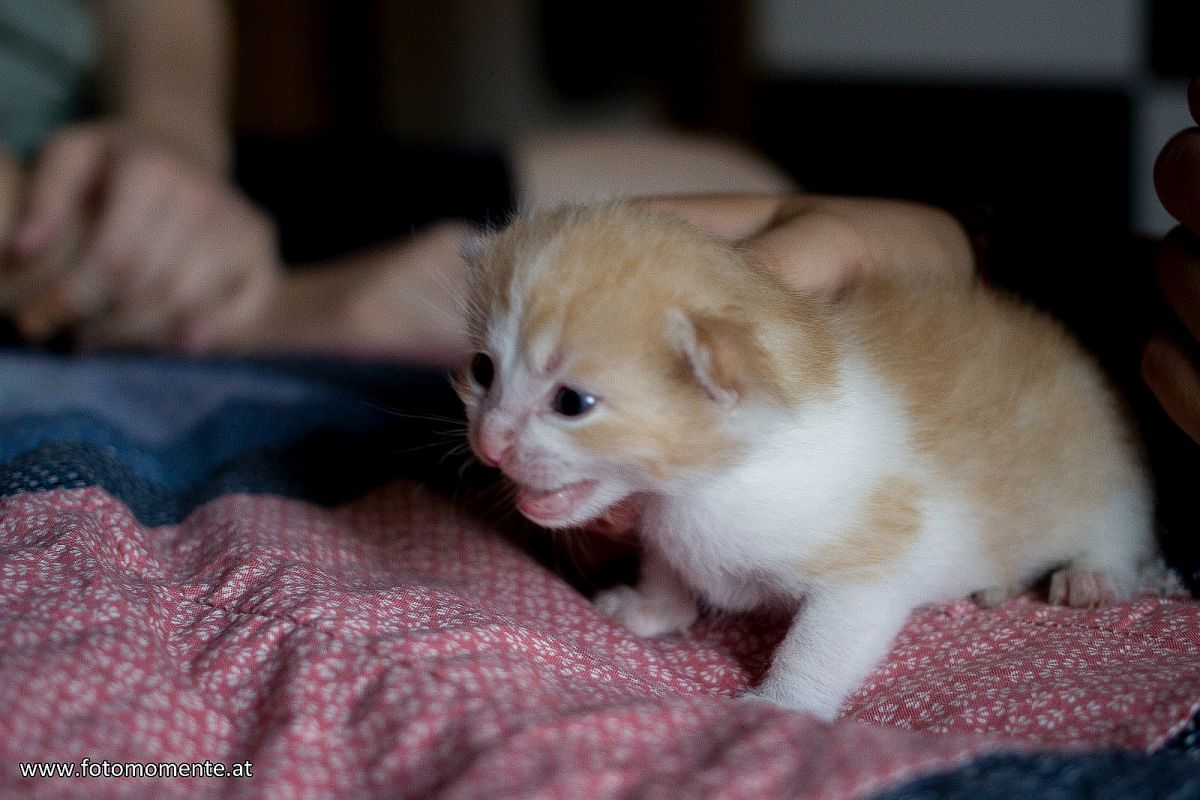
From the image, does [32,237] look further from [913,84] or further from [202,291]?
[913,84]

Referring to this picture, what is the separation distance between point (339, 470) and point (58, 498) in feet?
1.19

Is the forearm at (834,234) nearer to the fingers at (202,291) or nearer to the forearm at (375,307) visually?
the forearm at (375,307)

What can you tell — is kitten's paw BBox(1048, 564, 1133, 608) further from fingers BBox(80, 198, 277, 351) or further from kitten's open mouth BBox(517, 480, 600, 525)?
fingers BBox(80, 198, 277, 351)

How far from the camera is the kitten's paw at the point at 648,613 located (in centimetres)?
100

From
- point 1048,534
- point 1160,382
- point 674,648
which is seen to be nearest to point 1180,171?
point 1160,382

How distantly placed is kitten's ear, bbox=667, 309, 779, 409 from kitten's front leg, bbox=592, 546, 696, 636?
241 millimetres

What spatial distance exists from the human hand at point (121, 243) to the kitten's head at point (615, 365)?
4.31 feet

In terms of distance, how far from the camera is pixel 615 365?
2.72 feet

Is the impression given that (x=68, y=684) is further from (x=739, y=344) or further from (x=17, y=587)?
(x=739, y=344)

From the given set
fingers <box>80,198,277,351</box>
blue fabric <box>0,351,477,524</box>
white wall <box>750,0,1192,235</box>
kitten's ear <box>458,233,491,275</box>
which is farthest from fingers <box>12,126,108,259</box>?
white wall <box>750,0,1192,235</box>

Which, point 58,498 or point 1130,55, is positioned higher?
point 1130,55

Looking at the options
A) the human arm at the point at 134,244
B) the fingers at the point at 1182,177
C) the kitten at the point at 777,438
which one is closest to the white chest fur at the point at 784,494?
the kitten at the point at 777,438

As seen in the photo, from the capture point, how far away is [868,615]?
0.89 metres

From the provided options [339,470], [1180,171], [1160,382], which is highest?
[1180,171]
